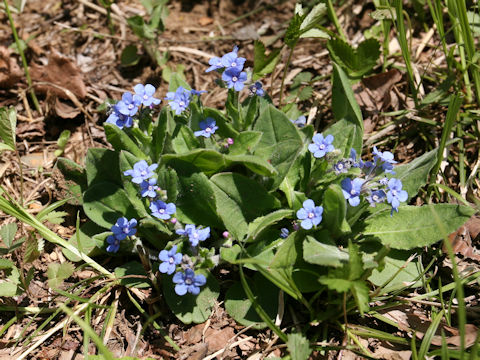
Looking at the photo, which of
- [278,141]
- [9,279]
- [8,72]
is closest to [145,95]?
[278,141]

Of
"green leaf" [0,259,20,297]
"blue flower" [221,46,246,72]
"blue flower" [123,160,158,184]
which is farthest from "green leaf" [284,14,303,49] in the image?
"green leaf" [0,259,20,297]

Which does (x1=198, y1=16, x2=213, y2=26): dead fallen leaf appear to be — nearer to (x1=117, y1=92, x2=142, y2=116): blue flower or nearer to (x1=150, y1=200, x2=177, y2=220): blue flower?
(x1=117, y1=92, x2=142, y2=116): blue flower

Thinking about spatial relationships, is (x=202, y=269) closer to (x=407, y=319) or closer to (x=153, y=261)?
(x=153, y=261)

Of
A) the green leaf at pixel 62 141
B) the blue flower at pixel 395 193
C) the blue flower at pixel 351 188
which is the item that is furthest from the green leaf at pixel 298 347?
the green leaf at pixel 62 141

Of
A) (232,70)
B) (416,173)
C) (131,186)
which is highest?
(232,70)

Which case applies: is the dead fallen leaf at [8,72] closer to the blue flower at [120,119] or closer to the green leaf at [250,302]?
the blue flower at [120,119]

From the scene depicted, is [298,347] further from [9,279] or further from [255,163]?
[9,279]

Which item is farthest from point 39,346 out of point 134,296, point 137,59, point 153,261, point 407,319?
point 137,59
